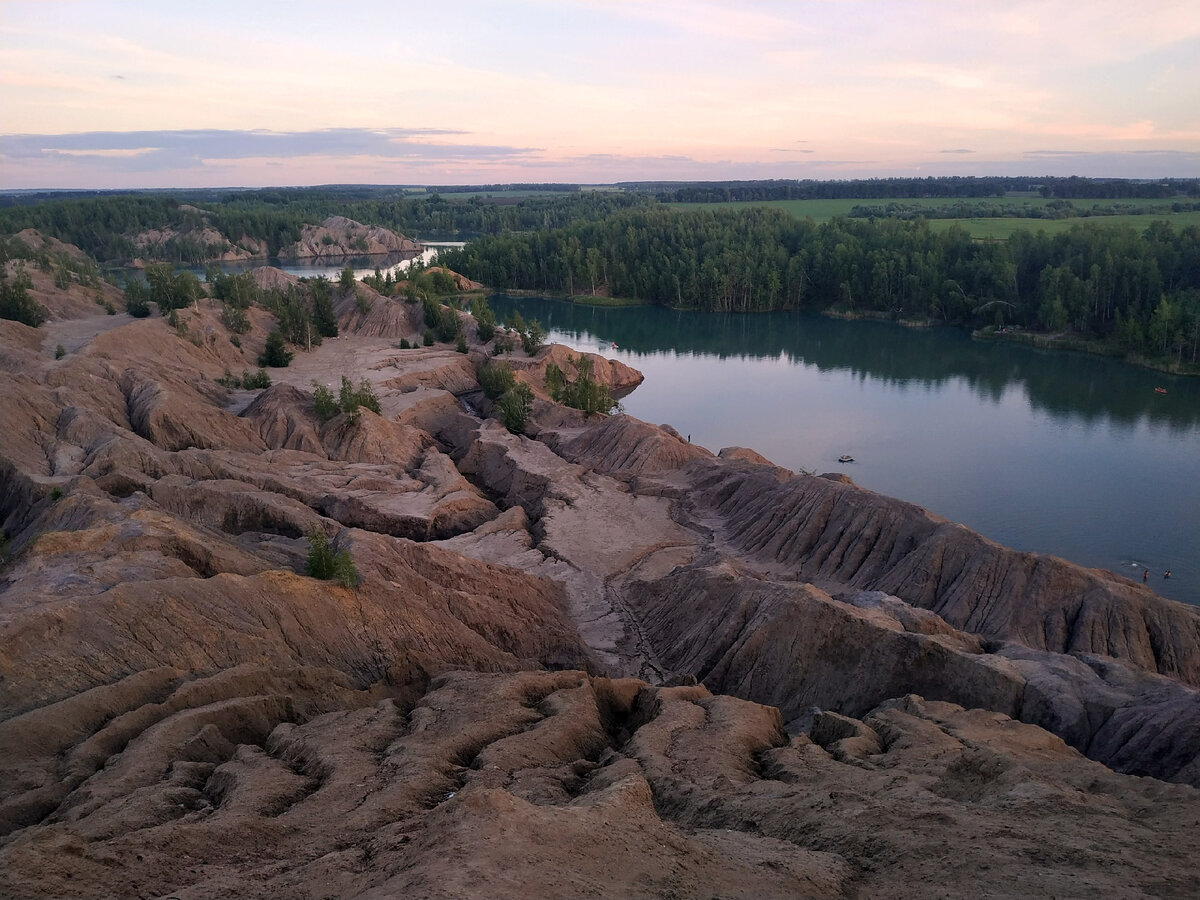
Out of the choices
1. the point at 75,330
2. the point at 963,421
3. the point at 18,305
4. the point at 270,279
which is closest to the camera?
the point at 963,421

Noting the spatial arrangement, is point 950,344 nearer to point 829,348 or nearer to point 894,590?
point 829,348

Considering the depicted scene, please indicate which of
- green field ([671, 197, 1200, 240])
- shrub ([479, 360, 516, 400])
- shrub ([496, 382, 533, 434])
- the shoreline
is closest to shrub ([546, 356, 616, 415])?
shrub ([479, 360, 516, 400])

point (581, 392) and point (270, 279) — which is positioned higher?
point (270, 279)

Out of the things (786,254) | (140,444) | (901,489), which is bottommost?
(901,489)

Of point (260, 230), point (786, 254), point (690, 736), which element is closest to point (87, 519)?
point (690, 736)

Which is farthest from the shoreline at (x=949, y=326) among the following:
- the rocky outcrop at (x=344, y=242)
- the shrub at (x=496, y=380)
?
the rocky outcrop at (x=344, y=242)

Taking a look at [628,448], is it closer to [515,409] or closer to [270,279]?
[515,409]

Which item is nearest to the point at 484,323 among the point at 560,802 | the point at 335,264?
the point at 560,802
